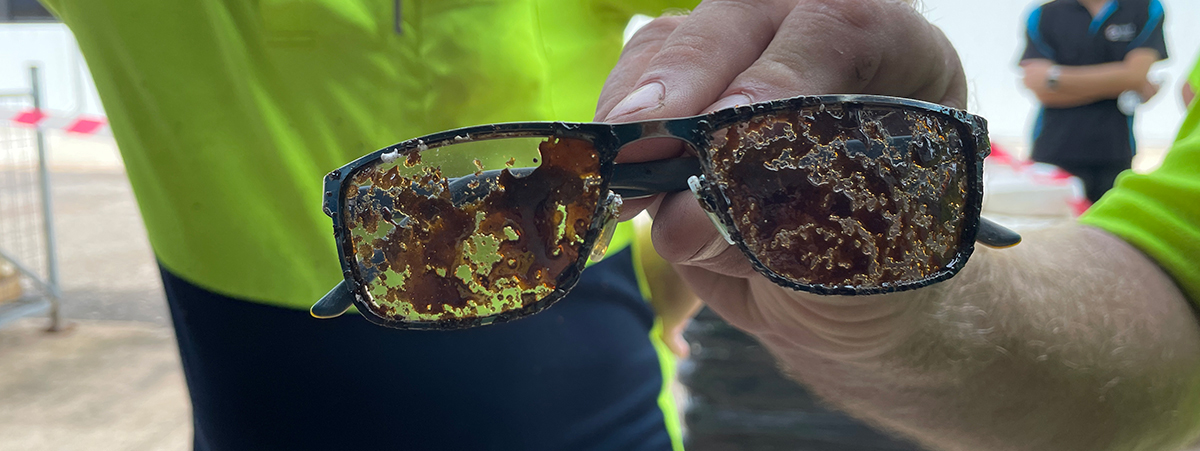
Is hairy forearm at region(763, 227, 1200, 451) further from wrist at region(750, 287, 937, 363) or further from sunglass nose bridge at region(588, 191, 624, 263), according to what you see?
sunglass nose bridge at region(588, 191, 624, 263)

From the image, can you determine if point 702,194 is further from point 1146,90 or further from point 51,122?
point 51,122

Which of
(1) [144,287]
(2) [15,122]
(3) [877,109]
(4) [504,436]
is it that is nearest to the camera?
(3) [877,109]

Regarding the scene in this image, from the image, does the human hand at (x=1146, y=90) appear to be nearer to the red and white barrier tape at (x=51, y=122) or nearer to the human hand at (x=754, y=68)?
the human hand at (x=754, y=68)

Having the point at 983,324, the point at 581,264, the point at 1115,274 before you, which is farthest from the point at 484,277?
the point at 1115,274

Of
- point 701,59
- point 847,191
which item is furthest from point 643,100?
point 847,191

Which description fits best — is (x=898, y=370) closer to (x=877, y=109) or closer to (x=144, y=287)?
(x=877, y=109)

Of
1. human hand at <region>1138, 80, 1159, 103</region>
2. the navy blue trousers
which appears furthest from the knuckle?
human hand at <region>1138, 80, 1159, 103</region>

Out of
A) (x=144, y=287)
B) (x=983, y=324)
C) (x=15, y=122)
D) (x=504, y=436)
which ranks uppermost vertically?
(x=983, y=324)
